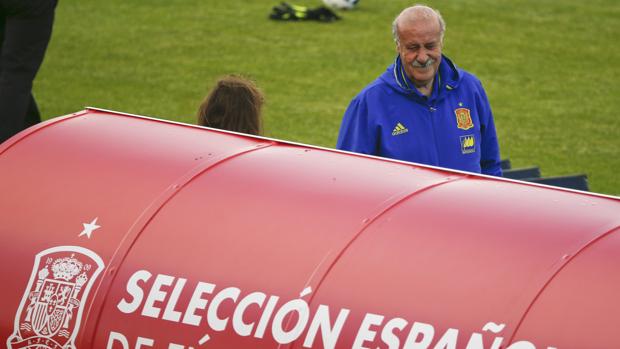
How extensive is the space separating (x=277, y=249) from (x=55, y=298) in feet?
3.35

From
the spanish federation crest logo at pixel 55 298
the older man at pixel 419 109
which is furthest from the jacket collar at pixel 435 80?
the spanish federation crest logo at pixel 55 298

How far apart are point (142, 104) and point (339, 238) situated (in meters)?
9.43

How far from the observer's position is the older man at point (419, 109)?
22.3 ft

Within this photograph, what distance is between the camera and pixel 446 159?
689 cm

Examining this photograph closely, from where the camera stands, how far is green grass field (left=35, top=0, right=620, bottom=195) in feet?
45.5

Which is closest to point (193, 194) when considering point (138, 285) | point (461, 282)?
point (138, 285)

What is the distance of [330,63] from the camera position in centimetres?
1658

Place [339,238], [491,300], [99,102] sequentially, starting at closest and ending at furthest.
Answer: [491,300] < [339,238] < [99,102]

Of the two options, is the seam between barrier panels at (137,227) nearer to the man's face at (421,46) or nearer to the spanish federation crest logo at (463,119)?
the man's face at (421,46)

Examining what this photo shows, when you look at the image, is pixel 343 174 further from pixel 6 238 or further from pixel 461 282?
pixel 6 238

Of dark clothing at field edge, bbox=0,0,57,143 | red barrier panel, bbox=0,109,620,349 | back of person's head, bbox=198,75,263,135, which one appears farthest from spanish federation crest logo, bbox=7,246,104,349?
dark clothing at field edge, bbox=0,0,57,143

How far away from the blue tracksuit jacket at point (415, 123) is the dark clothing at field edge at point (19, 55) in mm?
4341

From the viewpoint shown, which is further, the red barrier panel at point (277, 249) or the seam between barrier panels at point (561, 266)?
the red barrier panel at point (277, 249)

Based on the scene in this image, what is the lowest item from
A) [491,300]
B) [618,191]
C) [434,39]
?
[618,191]
